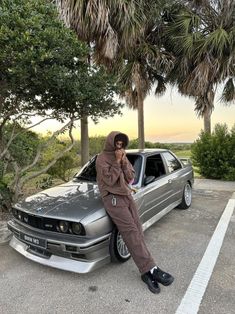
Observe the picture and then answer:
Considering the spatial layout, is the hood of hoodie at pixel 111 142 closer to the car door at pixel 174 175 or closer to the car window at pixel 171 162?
the car door at pixel 174 175

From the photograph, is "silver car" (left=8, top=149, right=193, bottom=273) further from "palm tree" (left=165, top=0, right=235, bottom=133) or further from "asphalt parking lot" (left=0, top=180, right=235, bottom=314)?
"palm tree" (left=165, top=0, right=235, bottom=133)

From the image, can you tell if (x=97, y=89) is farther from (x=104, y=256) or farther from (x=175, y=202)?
(x=104, y=256)

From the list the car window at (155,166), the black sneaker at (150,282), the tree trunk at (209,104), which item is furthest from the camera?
the tree trunk at (209,104)

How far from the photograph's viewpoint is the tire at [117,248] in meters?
3.35

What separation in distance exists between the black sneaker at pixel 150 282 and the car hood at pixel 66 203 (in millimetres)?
917

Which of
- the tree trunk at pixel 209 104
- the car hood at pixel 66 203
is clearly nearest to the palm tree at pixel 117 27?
the tree trunk at pixel 209 104

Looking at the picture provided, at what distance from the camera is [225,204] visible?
21.7 feet

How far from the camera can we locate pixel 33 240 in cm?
343

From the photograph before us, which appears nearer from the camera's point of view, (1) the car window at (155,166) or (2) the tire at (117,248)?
(2) the tire at (117,248)

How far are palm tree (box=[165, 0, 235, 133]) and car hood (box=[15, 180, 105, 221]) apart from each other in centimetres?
602

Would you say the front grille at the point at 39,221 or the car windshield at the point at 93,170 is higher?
the car windshield at the point at 93,170

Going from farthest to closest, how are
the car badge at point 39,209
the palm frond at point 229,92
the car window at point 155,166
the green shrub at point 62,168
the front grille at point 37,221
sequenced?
the palm frond at point 229,92, the green shrub at point 62,168, the car window at point 155,166, the car badge at point 39,209, the front grille at point 37,221

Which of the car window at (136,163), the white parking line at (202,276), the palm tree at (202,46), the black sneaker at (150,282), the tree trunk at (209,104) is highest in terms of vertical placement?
the palm tree at (202,46)

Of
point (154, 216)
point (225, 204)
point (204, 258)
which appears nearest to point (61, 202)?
point (154, 216)
